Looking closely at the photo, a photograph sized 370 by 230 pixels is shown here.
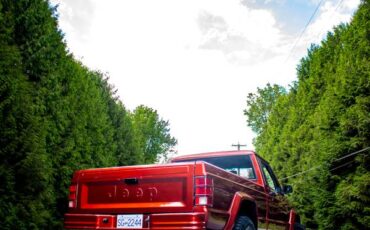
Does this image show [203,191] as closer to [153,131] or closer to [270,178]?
[270,178]

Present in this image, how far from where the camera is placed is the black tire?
5.43 metres

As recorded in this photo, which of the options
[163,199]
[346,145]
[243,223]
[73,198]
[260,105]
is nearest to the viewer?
[163,199]

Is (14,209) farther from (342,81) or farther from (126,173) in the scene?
(342,81)

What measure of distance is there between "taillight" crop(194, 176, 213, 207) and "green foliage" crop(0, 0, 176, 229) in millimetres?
4256

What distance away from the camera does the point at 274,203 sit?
297 inches

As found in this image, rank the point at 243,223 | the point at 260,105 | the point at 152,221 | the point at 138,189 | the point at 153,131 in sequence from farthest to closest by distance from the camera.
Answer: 1. the point at 153,131
2. the point at 260,105
3. the point at 243,223
4. the point at 138,189
5. the point at 152,221

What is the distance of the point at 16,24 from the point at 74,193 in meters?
5.69

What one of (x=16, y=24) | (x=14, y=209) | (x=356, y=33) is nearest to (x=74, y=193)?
(x=14, y=209)

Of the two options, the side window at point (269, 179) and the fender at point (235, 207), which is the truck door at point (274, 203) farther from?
the fender at point (235, 207)

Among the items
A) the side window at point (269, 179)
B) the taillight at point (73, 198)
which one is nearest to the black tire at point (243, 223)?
the side window at point (269, 179)

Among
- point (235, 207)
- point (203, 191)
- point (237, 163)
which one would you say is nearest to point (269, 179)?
point (237, 163)

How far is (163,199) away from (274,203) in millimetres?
3212

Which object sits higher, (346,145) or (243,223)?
(346,145)

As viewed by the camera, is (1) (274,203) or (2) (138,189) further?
(1) (274,203)
